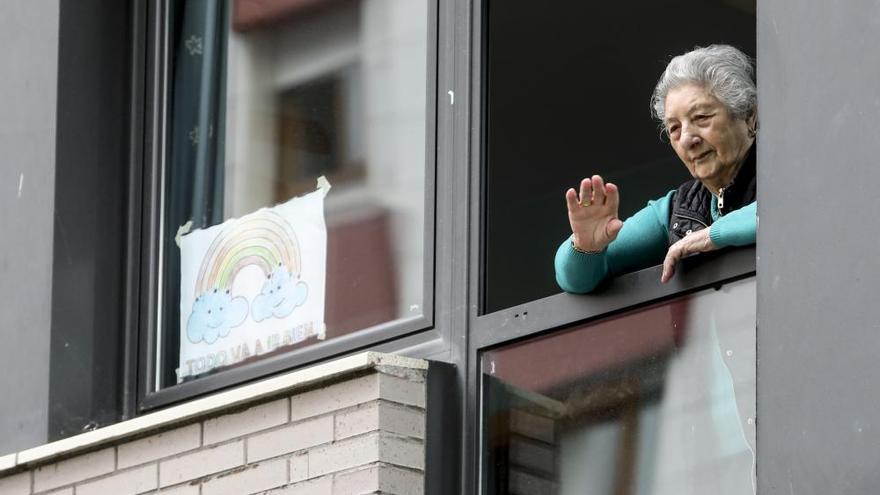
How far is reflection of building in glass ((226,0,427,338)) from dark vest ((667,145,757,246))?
86 cm

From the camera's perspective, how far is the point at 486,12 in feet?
21.2

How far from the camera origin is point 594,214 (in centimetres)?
574

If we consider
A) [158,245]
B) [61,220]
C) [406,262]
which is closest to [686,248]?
[406,262]

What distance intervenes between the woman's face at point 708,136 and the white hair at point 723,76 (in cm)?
2

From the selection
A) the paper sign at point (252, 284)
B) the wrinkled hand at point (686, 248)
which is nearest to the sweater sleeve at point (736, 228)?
the wrinkled hand at point (686, 248)

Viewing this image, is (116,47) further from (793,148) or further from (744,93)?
(793,148)

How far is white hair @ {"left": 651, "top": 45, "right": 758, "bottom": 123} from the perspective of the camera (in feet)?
19.3

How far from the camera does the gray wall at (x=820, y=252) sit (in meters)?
4.77

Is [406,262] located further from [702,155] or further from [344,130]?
[702,155]

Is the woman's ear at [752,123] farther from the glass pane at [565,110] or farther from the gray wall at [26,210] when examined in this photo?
the gray wall at [26,210]

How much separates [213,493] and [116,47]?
1.87 metres

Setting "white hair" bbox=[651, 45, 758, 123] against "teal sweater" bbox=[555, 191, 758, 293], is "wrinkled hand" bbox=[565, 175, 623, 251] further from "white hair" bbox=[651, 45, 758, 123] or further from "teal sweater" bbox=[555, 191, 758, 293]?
"white hair" bbox=[651, 45, 758, 123]

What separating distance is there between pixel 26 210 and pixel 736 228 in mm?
2756

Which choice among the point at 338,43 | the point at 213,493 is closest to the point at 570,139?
the point at 338,43
